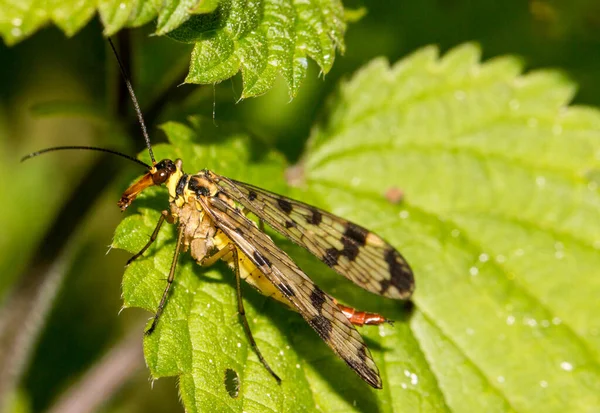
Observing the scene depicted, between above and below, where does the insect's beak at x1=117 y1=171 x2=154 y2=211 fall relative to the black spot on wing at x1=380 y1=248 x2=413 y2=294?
above

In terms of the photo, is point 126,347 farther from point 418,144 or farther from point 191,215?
point 418,144

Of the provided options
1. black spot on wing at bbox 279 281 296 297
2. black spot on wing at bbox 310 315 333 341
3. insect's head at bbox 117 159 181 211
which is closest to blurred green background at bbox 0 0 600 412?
insect's head at bbox 117 159 181 211

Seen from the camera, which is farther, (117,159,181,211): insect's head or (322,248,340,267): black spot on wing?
(322,248,340,267): black spot on wing

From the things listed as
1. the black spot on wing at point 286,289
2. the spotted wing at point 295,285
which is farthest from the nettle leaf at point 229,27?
the black spot on wing at point 286,289

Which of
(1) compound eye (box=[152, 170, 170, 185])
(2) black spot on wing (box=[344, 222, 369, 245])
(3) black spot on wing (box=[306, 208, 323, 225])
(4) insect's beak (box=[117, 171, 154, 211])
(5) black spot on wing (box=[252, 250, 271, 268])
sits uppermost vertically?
(1) compound eye (box=[152, 170, 170, 185])

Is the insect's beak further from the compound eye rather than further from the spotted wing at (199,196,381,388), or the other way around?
the spotted wing at (199,196,381,388)

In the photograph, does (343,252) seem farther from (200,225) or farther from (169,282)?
(169,282)

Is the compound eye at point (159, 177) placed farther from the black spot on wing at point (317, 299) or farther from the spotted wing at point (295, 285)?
the black spot on wing at point (317, 299)

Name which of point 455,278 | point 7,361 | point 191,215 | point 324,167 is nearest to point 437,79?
point 324,167
